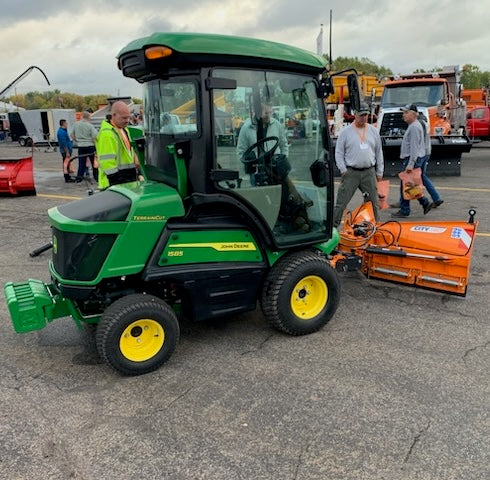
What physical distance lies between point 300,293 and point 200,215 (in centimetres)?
104

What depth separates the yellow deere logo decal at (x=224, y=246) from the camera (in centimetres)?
340

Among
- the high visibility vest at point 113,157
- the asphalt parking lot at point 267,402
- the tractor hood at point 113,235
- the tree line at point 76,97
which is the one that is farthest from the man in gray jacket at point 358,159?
the tree line at point 76,97

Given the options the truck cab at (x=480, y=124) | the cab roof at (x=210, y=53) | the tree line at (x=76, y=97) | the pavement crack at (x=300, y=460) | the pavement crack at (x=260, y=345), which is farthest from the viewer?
the tree line at (x=76, y=97)

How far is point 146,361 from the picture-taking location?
3307 millimetres

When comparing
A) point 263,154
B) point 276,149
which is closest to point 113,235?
point 263,154

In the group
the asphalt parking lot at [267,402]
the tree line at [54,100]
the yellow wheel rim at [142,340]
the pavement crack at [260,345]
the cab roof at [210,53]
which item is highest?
the tree line at [54,100]

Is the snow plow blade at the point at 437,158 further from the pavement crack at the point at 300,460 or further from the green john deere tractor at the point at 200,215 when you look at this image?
the pavement crack at the point at 300,460

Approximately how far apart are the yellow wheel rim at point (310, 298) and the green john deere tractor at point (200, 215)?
0.04ft

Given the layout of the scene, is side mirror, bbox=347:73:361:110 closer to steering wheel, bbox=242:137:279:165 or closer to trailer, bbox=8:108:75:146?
steering wheel, bbox=242:137:279:165

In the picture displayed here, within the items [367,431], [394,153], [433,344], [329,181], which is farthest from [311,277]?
[394,153]

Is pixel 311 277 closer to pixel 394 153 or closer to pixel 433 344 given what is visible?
pixel 433 344

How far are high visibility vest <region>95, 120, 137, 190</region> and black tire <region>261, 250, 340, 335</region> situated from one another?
194cm

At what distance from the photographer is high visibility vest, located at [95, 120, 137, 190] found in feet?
15.3

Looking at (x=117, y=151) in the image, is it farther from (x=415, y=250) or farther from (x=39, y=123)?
(x=39, y=123)
